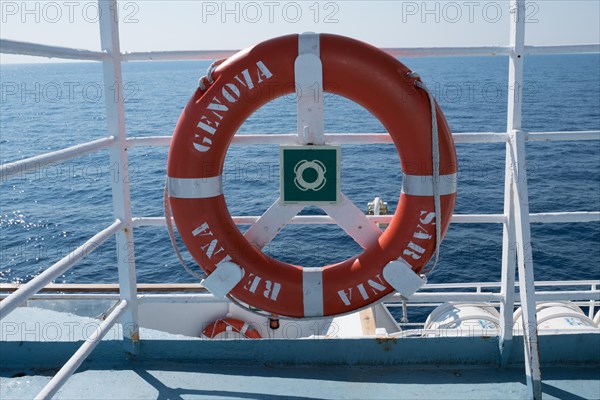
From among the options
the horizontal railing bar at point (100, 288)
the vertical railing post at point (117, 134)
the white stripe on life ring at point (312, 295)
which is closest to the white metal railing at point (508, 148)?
the vertical railing post at point (117, 134)

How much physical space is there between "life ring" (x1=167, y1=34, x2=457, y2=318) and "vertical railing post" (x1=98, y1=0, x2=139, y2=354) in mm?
145

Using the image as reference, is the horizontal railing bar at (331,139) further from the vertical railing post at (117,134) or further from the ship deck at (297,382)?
the ship deck at (297,382)

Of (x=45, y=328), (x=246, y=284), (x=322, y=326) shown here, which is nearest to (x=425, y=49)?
(x=246, y=284)

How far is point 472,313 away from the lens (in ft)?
12.8

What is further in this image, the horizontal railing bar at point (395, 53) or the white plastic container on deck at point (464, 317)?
the white plastic container on deck at point (464, 317)

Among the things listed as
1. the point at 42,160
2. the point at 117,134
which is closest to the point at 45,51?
the point at 42,160

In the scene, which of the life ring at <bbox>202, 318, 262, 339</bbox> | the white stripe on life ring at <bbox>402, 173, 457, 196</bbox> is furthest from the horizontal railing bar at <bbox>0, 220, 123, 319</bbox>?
the life ring at <bbox>202, 318, 262, 339</bbox>

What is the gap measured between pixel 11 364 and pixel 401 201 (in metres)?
1.34

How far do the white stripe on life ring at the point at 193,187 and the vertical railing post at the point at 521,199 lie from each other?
0.86m

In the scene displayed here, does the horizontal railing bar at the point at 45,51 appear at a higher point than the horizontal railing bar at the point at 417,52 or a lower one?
lower

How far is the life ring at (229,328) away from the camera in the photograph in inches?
174

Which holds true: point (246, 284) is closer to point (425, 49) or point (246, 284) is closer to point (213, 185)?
point (213, 185)

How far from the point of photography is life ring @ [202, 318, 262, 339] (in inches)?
174

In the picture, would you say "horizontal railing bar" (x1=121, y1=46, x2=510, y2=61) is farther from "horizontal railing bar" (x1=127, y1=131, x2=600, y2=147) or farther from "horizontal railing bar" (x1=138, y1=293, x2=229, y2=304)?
"horizontal railing bar" (x1=138, y1=293, x2=229, y2=304)
